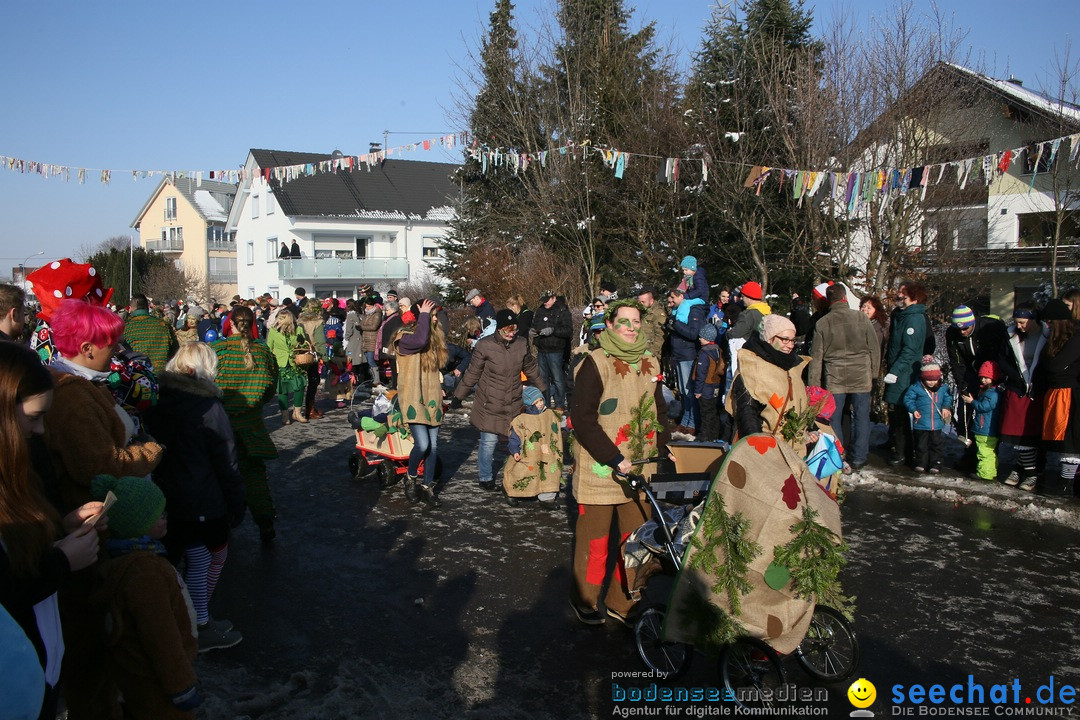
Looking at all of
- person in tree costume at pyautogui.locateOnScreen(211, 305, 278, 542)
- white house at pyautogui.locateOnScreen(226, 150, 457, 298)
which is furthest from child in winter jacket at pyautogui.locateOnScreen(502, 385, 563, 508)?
white house at pyautogui.locateOnScreen(226, 150, 457, 298)

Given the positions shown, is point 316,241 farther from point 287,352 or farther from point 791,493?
point 791,493

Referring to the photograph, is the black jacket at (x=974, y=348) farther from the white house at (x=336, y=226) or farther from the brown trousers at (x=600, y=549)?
the white house at (x=336, y=226)

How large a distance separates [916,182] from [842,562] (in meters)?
10.2

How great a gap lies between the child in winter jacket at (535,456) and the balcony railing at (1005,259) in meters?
10.9

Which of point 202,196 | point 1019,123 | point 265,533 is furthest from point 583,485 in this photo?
point 202,196

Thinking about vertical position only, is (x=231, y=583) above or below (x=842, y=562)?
below

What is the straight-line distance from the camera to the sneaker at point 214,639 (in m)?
4.87

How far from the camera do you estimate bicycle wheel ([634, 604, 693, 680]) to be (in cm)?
430

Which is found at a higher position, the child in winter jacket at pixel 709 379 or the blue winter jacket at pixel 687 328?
the blue winter jacket at pixel 687 328

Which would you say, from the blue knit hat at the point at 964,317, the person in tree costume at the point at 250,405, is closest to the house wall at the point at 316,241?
the blue knit hat at the point at 964,317

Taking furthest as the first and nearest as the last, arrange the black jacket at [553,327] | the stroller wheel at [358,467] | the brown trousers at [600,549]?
the black jacket at [553,327], the stroller wheel at [358,467], the brown trousers at [600,549]

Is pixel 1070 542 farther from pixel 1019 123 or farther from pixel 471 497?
pixel 1019 123

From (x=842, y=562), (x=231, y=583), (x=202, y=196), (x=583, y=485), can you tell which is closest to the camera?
(x=842, y=562)

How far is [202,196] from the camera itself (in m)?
62.0
